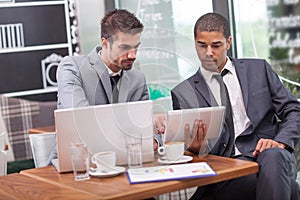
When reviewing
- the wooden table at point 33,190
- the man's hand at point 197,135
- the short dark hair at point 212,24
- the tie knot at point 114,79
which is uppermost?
the short dark hair at point 212,24

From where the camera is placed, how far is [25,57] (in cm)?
554

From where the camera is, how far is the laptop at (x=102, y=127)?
226 centimetres

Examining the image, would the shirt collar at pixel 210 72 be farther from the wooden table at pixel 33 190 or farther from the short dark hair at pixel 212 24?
Result: the wooden table at pixel 33 190

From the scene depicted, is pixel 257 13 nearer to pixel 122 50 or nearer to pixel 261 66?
pixel 261 66

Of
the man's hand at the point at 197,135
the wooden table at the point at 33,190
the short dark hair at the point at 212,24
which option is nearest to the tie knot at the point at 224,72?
the short dark hair at the point at 212,24

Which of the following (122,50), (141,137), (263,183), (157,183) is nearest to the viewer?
(157,183)

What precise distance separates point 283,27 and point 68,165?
6.91 feet

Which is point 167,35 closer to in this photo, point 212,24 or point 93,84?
point 212,24

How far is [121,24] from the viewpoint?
2.84 m

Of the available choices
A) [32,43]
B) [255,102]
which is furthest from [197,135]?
[32,43]

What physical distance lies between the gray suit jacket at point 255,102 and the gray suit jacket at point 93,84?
0.20 meters

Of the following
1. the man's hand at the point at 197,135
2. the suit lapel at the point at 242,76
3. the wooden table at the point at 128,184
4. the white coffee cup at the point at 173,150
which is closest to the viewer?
the wooden table at the point at 128,184

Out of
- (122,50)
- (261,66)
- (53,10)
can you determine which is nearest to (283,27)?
(261,66)

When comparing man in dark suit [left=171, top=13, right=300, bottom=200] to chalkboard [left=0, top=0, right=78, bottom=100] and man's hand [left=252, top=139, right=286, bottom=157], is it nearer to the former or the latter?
man's hand [left=252, top=139, right=286, bottom=157]
